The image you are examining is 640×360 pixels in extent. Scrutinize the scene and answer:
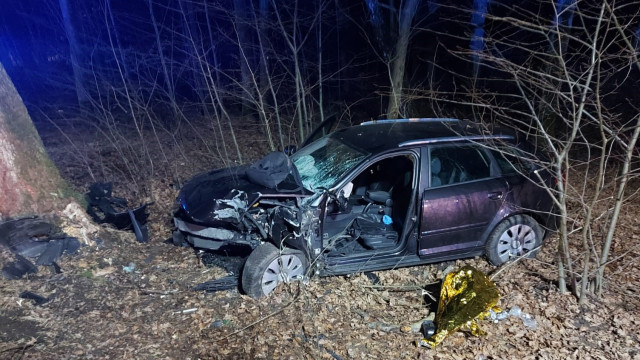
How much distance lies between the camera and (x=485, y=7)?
987 centimetres

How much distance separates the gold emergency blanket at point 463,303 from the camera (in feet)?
12.1

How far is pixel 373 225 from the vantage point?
522 centimetres

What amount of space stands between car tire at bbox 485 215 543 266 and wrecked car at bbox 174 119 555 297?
0.04 feet

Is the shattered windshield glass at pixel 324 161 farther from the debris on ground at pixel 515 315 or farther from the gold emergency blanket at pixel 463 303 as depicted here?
the debris on ground at pixel 515 315

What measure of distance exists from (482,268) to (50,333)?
4645 mm

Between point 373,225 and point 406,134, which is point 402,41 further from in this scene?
point 373,225

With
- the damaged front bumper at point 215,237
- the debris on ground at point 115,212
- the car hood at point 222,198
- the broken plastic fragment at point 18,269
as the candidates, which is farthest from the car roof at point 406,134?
the broken plastic fragment at point 18,269

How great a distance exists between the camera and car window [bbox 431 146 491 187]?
15.2 ft

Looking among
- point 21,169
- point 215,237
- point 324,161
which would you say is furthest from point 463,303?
point 21,169

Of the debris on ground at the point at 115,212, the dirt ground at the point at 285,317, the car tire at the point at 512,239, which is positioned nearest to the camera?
the dirt ground at the point at 285,317

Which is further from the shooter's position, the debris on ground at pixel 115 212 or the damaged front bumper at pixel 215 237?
the debris on ground at pixel 115 212

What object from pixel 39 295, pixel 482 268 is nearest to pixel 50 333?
pixel 39 295

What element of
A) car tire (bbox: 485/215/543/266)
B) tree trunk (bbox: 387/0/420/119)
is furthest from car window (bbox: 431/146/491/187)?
tree trunk (bbox: 387/0/420/119)

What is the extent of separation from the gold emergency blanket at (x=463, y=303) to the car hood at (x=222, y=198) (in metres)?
1.76
